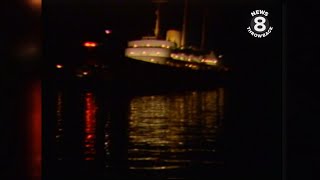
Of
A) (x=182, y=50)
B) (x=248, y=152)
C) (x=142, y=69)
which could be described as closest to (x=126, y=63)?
(x=142, y=69)

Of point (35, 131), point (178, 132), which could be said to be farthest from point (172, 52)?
point (35, 131)

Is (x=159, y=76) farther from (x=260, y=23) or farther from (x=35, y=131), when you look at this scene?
(x=35, y=131)

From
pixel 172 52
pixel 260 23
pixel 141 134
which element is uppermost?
pixel 260 23

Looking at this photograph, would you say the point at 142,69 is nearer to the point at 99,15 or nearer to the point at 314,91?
the point at 99,15

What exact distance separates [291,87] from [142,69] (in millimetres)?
1899

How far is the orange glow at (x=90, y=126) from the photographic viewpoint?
5.90 m

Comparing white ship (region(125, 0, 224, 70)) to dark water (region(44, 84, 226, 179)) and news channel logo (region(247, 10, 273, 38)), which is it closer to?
dark water (region(44, 84, 226, 179))

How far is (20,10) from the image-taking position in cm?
417

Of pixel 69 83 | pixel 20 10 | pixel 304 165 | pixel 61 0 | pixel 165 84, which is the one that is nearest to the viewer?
pixel 20 10

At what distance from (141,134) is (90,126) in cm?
59

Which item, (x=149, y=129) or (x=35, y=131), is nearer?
(x=35, y=131)

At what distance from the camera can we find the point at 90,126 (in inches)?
244

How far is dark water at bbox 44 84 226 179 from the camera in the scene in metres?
5.58

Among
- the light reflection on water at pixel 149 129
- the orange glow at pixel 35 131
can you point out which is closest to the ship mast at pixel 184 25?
the light reflection on water at pixel 149 129
